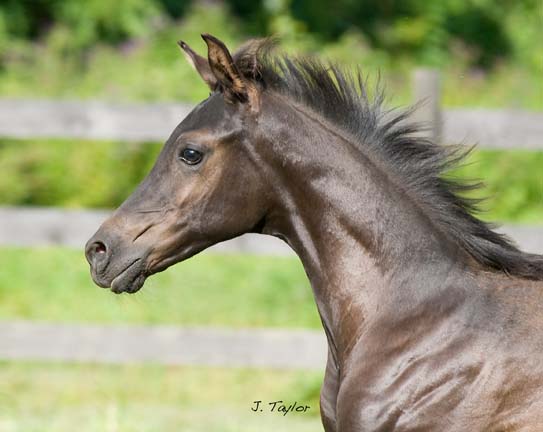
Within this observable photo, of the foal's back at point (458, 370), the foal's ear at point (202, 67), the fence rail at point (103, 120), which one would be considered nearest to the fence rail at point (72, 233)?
the fence rail at point (103, 120)

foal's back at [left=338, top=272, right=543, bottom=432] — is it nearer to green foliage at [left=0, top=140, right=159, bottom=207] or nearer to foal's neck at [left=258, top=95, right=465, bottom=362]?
foal's neck at [left=258, top=95, right=465, bottom=362]

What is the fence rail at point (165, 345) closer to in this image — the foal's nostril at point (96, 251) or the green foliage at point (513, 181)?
the foal's nostril at point (96, 251)

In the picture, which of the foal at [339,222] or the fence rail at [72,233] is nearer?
the foal at [339,222]

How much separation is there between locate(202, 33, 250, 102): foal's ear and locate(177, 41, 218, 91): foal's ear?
70mm

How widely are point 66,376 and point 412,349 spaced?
3839 millimetres

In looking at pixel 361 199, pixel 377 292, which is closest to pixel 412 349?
pixel 377 292

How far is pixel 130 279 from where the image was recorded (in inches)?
126

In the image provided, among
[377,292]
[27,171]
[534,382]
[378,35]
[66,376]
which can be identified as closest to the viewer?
[534,382]

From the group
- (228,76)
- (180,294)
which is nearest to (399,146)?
(228,76)

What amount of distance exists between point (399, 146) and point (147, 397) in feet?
10.9

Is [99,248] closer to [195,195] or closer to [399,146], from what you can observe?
[195,195]

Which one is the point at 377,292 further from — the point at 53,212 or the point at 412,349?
the point at 53,212

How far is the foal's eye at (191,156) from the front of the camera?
3.14 metres

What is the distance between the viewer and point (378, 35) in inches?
539
